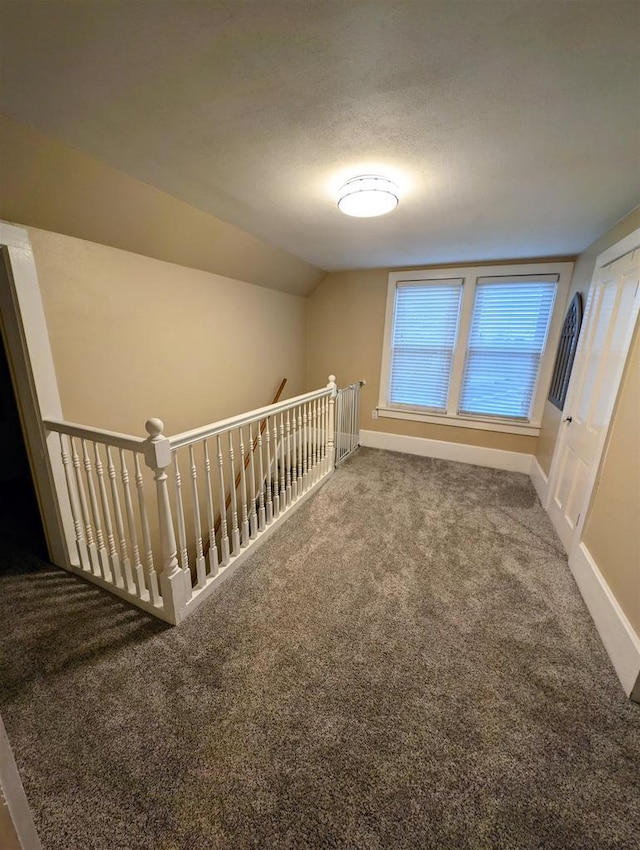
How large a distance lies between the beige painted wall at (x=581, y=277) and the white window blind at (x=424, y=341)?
102 cm

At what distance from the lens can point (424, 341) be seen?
12.7ft

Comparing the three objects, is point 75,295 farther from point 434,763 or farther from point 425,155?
point 434,763

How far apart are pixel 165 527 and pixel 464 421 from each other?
11.0ft

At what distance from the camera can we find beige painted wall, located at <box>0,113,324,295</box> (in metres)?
1.44

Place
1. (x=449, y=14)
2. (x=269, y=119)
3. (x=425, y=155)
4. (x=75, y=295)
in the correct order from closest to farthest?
(x=449, y=14)
(x=269, y=119)
(x=425, y=155)
(x=75, y=295)

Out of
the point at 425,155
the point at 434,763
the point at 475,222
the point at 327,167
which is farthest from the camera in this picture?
the point at 475,222

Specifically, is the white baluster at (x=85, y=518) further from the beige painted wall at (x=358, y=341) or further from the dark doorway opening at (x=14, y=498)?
the beige painted wall at (x=358, y=341)

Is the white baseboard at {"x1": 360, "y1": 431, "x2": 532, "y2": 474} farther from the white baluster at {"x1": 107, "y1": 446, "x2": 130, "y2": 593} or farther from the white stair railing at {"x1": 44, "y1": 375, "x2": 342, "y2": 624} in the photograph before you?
the white baluster at {"x1": 107, "y1": 446, "x2": 130, "y2": 593}

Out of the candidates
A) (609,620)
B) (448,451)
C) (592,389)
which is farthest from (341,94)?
(448,451)

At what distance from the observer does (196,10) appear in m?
0.84

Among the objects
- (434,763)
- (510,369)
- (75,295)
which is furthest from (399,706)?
(510,369)

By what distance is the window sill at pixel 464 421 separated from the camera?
356 centimetres

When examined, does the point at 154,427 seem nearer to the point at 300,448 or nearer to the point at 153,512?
the point at 300,448

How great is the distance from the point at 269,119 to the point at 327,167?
1.39 ft
